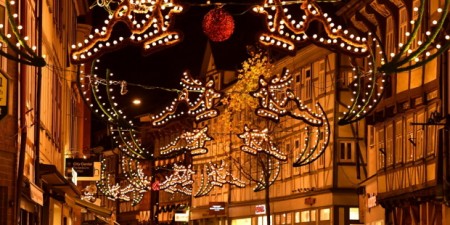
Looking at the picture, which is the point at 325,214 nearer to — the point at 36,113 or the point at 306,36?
the point at 36,113

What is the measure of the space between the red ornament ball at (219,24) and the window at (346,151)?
39.8m

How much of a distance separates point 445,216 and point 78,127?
18084 mm

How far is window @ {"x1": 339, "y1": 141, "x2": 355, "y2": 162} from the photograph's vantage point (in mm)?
57500

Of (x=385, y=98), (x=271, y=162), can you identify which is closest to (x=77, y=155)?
(x=385, y=98)

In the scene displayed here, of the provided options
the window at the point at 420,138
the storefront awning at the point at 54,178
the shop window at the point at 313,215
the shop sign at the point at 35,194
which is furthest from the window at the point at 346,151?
the shop sign at the point at 35,194

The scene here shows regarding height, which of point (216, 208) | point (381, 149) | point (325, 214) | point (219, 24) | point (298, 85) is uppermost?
point (298, 85)

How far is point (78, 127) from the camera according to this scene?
156 feet

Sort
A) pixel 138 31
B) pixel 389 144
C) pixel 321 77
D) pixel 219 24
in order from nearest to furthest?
pixel 138 31 < pixel 219 24 < pixel 389 144 < pixel 321 77

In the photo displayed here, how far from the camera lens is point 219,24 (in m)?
18.2

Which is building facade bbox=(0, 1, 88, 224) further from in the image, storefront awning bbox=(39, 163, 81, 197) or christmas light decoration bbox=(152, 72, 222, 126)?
christmas light decoration bbox=(152, 72, 222, 126)

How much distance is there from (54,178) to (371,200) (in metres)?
21.2

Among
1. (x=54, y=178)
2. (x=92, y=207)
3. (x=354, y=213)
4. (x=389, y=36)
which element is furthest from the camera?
(x=354, y=213)

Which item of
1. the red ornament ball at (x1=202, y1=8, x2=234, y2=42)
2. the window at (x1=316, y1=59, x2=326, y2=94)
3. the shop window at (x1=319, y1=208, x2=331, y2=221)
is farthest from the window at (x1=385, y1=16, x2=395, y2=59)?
the red ornament ball at (x1=202, y1=8, x2=234, y2=42)

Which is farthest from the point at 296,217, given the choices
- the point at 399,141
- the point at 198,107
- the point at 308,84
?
the point at 198,107
